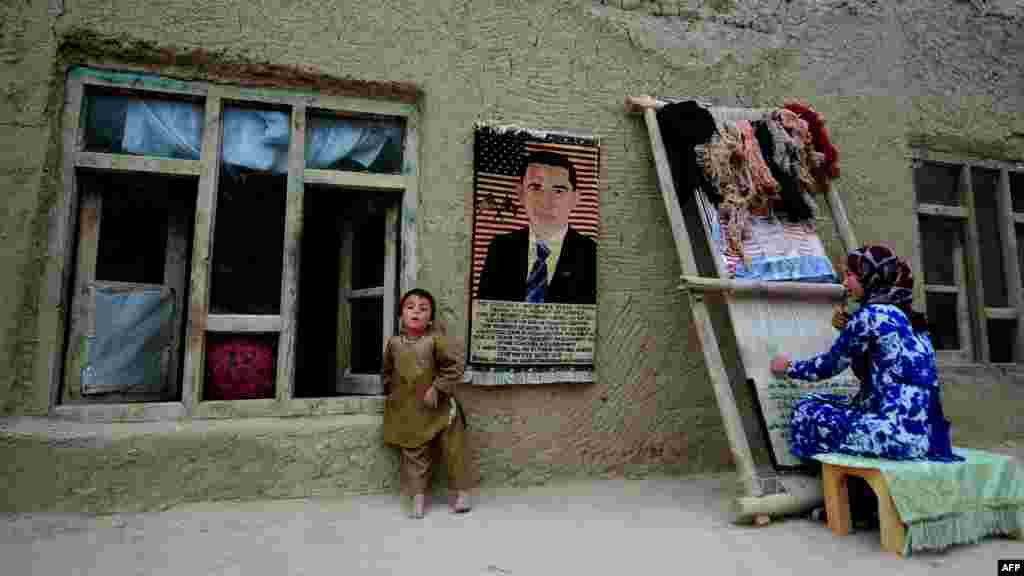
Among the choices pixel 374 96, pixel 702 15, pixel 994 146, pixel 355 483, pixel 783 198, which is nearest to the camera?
pixel 355 483

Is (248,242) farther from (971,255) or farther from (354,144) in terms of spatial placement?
(971,255)

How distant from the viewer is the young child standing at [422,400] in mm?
2752

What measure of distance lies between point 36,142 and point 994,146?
5.98 meters

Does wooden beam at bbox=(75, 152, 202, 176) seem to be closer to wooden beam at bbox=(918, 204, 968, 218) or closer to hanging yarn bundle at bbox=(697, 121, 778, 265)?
hanging yarn bundle at bbox=(697, 121, 778, 265)

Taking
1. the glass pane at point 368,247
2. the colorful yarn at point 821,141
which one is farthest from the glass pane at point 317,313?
Answer: the colorful yarn at point 821,141

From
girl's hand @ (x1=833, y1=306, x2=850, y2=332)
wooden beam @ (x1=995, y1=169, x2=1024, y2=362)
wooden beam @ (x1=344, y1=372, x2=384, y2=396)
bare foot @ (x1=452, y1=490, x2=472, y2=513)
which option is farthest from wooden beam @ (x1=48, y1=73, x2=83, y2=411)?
wooden beam @ (x1=995, y1=169, x2=1024, y2=362)

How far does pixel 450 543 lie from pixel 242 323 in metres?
1.55

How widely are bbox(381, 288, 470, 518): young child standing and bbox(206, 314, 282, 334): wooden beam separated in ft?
2.00

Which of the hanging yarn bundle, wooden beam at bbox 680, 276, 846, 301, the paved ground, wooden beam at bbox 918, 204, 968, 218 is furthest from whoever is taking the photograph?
wooden beam at bbox 918, 204, 968, 218

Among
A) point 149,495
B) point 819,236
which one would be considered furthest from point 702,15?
point 149,495

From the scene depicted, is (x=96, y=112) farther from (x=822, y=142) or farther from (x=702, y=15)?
(x=822, y=142)

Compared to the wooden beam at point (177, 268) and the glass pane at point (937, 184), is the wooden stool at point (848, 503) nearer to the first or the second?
the glass pane at point (937, 184)

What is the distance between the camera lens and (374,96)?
3143 millimetres

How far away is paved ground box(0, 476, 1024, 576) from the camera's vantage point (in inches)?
79.0
